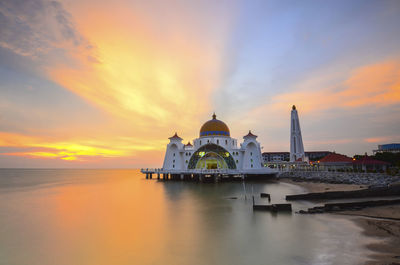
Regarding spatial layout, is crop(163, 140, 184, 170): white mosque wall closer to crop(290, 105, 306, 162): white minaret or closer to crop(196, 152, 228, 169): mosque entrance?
crop(196, 152, 228, 169): mosque entrance

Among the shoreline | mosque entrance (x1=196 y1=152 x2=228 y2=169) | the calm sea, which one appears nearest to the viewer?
the shoreline

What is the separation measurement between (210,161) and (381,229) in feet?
116

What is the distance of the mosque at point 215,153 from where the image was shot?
142 feet

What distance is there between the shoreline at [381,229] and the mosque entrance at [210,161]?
3125 cm

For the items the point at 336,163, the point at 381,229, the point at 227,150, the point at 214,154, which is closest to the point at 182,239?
the point at 381,229

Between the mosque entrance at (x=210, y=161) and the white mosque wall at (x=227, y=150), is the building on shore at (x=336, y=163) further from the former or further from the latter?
the mosque entrance at (x=210, y=161)

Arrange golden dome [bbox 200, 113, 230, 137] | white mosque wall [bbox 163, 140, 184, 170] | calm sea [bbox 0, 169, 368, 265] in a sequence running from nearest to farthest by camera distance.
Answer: calm sea [bbox 0, 169, 368, 265] → golden dome [bbox 200, 113, 230, 137] → white mosque wall [bbox 163, 140, 184, 170]

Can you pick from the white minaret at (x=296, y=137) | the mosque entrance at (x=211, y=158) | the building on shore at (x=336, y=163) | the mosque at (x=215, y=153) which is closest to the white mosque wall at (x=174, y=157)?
the mosque at (x=215, y=153)

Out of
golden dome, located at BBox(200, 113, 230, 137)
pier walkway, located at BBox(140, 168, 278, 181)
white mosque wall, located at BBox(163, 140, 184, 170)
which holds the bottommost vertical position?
pier walkway, located at BBox(140, 168, 278, 181)

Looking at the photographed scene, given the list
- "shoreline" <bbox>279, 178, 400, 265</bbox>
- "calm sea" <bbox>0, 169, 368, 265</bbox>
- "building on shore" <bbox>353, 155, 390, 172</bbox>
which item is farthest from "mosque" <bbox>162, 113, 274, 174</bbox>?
"shoreline" <bbox>279, 178, 400, 265</bbox>

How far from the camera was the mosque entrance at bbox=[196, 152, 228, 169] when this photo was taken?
44.4m

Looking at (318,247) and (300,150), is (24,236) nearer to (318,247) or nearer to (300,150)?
(318,247)

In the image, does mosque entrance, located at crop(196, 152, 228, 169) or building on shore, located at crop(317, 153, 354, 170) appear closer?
building on shore, located at crop(317, 153, 354, 170)

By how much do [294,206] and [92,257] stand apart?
12602mm
